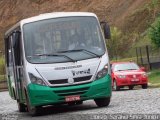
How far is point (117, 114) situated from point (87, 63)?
2938mm

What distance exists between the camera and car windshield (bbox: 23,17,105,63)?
58.5 ft

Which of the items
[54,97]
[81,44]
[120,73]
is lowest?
[120,73]

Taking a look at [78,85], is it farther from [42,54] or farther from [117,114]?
[117,114]

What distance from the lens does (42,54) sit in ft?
58.6

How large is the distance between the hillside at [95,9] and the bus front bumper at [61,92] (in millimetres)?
64646

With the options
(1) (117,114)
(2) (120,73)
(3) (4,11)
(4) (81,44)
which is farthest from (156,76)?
(3) (4,11)

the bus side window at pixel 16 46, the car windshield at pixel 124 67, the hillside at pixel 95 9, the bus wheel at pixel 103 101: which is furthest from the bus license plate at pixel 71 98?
the hillside at pixel 95 9

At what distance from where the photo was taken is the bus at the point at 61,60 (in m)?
17.4

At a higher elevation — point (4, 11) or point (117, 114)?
point (117, 114)

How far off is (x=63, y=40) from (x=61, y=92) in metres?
1.62

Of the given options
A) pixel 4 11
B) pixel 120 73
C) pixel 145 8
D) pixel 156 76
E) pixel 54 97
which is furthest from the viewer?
pixel 4 11

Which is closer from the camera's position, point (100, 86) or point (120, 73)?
point (100, 86)

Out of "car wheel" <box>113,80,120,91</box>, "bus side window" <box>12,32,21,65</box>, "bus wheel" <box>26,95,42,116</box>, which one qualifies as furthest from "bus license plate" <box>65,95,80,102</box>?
"car wheel" <box>113,80,120,91</box>

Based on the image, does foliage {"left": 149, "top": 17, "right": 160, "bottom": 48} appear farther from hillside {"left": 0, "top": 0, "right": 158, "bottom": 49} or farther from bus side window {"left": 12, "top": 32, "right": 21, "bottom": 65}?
hillside {"left": 0, "top": 0, "right": 158, "bottom": 49}
